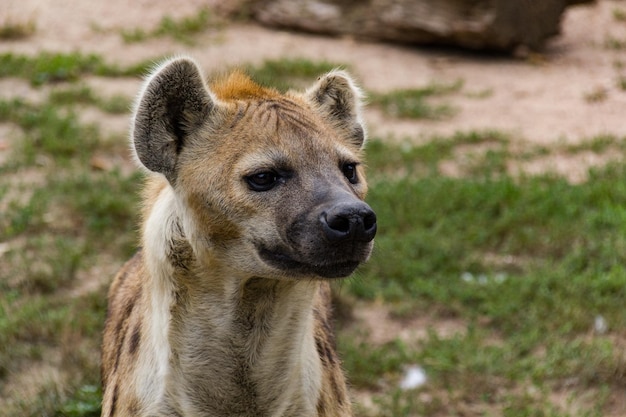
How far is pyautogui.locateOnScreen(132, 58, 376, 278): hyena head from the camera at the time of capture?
3.04m

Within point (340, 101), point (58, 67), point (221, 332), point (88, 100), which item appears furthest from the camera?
point (58, 67)

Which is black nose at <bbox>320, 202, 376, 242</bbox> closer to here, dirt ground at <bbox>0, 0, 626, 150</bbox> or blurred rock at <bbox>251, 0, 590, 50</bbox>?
dirt ground at <bbox>0, 0, 626, 150</bbox>

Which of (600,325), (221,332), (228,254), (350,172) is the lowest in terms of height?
(600,325)

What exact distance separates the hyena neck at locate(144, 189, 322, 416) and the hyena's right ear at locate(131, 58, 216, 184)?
16 centimetres

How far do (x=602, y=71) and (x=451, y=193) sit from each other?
3420 mm

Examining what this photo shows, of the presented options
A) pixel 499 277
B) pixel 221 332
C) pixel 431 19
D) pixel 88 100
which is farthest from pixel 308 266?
pixel 431 19

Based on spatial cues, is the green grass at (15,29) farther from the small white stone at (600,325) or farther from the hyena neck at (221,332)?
the hyena neck at (221,332)

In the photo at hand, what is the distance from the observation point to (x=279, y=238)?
10.2 feet

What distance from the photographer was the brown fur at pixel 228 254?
317cm

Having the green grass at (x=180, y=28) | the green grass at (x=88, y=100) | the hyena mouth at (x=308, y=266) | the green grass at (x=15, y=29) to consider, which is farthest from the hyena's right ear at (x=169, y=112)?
the green grass at (x=15, y=29)

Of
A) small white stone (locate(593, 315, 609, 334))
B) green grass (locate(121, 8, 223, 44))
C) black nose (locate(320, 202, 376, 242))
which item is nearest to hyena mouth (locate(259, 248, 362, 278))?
black nose (locate(320, 202, 376, 242))

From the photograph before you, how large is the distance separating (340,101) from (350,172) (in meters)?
0.41

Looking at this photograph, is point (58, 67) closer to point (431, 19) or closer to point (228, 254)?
point (431, 19)

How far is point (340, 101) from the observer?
3693mm
